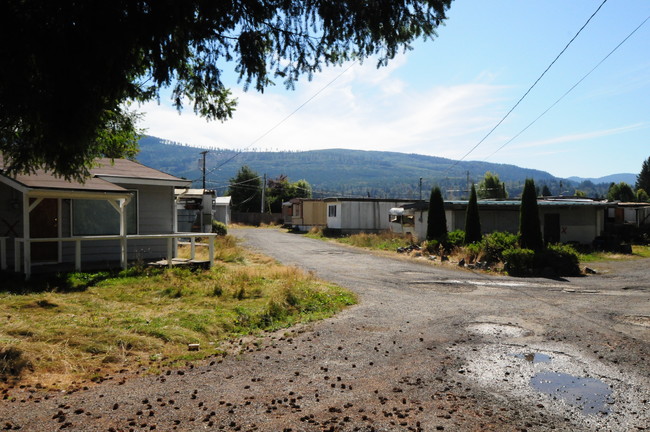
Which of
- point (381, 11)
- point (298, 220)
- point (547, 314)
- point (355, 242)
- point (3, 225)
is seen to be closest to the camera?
point (381, 11)

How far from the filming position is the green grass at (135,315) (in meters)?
6.01

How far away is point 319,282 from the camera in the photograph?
43.2 feet

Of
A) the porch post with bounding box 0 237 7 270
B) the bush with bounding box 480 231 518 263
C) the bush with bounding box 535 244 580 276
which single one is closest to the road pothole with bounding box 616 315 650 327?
the bush with bounding box 535 244 580 276

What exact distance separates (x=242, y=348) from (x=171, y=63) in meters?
3.95

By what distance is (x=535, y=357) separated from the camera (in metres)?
6.54

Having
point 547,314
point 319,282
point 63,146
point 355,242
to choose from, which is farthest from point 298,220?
point 63,146

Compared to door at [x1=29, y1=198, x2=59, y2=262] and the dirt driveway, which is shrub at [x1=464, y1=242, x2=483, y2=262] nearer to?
the dirt driveway

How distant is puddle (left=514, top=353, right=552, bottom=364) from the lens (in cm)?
635

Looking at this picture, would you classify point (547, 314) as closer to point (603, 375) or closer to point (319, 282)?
point (603, 375)

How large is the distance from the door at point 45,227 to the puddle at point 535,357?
41.1ft

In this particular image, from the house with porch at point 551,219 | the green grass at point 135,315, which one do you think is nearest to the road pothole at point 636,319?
the green grass at point 135,315

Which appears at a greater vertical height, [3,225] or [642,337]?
[3,225]

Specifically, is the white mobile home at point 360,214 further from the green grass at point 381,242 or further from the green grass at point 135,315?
the green grass at point 135,315

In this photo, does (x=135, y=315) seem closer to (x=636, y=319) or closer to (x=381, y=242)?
(x=636, y=319)
